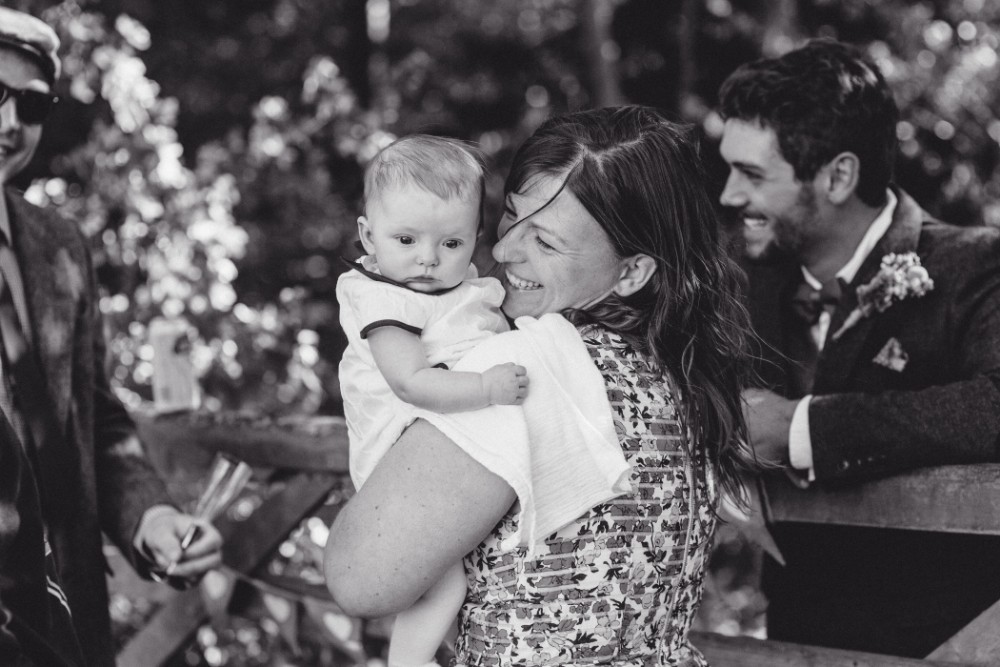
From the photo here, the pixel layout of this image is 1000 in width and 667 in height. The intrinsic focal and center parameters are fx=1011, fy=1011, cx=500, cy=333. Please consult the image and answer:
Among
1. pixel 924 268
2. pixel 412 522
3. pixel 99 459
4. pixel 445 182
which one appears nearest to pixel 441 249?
pixel 445 182

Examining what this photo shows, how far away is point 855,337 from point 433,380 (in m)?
1.41

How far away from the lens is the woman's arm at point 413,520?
4.84 ft

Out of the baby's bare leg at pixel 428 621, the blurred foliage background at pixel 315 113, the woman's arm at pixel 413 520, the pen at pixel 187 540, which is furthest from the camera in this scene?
the blurred foliage background at pixel 315 113

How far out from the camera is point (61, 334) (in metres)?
2.28

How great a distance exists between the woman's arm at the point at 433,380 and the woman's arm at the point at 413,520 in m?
0.05

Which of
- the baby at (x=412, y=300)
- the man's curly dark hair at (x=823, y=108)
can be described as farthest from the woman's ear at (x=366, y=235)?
the man's curly dark hair at (x=823, y=108)

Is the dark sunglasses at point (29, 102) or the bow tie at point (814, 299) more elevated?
the dark sunglasses at point (29, 102)

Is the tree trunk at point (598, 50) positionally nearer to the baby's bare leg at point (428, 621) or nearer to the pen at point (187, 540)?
the pen at point (187, 540)

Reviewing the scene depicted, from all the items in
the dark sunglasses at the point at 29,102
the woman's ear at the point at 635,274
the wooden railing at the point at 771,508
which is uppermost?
the dark sunglasses at the point at 29,102

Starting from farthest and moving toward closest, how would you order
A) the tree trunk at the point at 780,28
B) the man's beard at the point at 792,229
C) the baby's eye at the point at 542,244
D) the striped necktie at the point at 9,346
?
the tree trunk at the point at 780,28 → the man's beard at the point at 792,229 → the striped necktie at the point at 9,346 → the baby's eye at the point at 542,244

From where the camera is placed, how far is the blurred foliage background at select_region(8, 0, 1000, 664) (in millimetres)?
4008

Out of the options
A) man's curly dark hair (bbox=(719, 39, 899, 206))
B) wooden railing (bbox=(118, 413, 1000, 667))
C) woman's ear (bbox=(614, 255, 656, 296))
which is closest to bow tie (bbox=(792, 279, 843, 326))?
man's curly dark hair (bbox=(719, 39, 899, 206))

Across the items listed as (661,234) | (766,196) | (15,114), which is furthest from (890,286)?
(15,114)

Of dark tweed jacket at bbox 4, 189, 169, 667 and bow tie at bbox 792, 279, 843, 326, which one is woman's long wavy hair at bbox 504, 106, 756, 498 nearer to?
bow tie at bbox 792, 279, 843, 326
